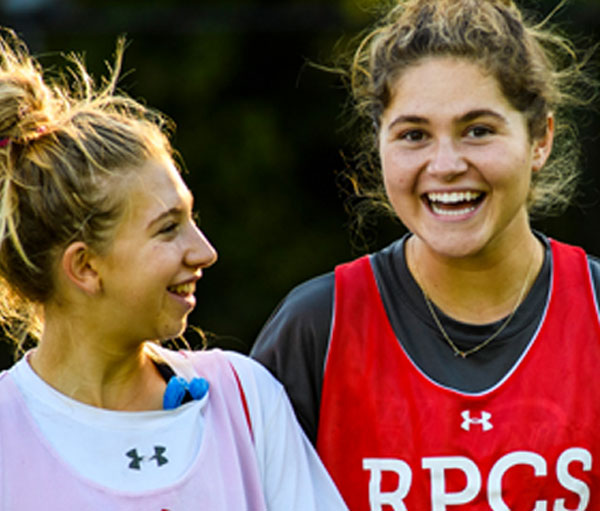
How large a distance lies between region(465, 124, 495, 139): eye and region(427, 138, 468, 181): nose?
5cm

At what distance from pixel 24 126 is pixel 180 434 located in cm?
74

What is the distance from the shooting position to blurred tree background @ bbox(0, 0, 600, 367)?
842cm

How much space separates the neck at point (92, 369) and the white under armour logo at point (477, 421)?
69 cm

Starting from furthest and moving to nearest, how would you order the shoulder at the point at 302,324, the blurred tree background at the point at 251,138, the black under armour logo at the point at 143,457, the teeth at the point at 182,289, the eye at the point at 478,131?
the blurred tree background at the point at 251,138, the shoulder at the point at 302,324, the eye at the point at 478,131, the teeth at the point at 182,289, the black under armour logo at the point at 143,457

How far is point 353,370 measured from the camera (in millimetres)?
2746

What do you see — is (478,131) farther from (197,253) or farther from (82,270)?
(82,270)

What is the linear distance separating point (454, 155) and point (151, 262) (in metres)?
0.72

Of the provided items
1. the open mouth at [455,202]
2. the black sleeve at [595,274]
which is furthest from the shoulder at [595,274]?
the open mouth at [455,202]

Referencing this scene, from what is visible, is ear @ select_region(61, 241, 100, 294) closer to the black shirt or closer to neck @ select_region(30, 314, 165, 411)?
neck @ select_region(30, 314, 165, 411)

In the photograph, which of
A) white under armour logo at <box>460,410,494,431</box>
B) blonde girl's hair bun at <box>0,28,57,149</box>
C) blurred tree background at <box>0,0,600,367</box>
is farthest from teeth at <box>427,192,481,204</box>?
blurred tree background at <box>0,0,600,367</box>

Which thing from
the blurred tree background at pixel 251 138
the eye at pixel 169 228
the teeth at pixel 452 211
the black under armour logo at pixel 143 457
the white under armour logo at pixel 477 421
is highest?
the blurred tree background at pixel 251 138

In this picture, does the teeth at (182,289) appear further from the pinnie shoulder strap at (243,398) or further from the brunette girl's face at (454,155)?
the brunette girl's face at (454,155)

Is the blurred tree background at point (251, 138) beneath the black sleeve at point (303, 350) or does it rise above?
above

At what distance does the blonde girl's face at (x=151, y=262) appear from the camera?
252cm
